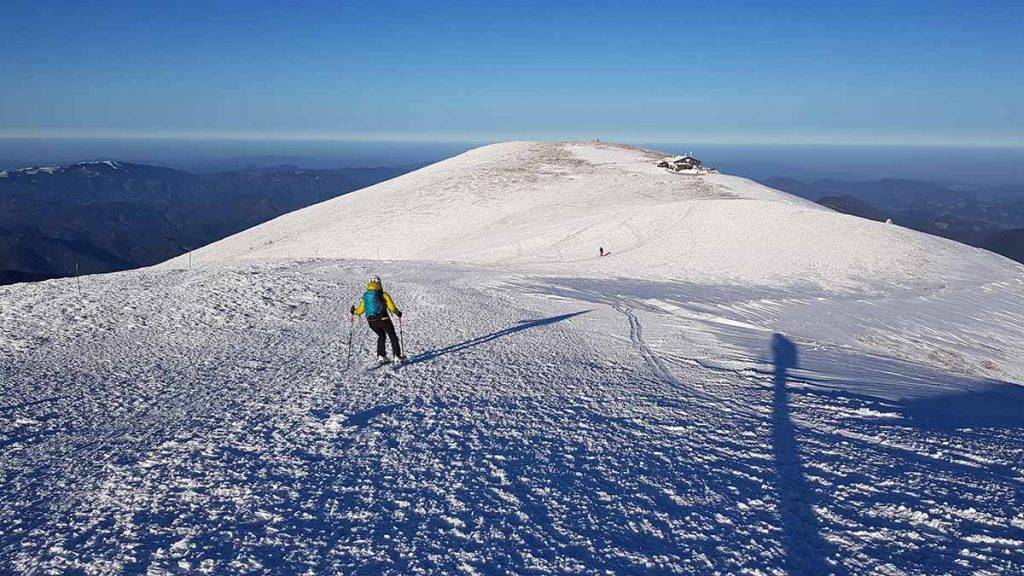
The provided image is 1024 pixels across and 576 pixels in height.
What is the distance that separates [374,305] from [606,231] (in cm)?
2916

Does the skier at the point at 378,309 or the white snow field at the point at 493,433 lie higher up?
the skier at the point at 378,309

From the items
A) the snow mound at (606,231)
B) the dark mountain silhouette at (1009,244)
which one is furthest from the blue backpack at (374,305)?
the dark mountain silhouette at (1009,244)

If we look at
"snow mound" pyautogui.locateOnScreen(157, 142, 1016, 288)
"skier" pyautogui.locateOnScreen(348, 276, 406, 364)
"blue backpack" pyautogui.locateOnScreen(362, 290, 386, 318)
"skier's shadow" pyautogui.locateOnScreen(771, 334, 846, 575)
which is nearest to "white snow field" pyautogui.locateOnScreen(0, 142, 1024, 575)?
"skier's shadow" pyautogui.locateOnScreen(771, 334, 846, 575)

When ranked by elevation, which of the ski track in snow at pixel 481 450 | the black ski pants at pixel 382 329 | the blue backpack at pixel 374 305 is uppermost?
the blue backpack at pixel 374 305

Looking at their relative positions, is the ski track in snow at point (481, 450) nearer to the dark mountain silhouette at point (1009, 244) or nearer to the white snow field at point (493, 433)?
the white snow field at point (493, 433)

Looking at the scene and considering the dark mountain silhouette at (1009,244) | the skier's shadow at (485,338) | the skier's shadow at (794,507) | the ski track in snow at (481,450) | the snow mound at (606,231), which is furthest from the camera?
the dark mountain silhouette at (1009,244)

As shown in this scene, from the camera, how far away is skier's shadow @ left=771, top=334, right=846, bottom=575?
5148mm

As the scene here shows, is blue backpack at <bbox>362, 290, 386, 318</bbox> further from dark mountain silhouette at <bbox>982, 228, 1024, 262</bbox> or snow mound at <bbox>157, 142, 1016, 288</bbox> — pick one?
dark mountain silhouette at <bbox>982, 228, 1024, 262</bbox>

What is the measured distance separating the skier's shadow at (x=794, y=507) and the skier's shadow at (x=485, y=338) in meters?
6.56

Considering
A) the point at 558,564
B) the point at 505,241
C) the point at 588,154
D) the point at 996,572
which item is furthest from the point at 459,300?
the point at 588,154

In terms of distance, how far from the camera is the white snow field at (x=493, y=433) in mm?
5332

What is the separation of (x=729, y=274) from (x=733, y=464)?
21212 millimetres

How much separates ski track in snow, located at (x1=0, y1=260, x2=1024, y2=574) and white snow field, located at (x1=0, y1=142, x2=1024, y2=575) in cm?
4

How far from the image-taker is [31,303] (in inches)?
556
